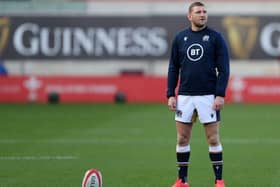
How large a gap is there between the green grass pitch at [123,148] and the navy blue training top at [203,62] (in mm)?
1402

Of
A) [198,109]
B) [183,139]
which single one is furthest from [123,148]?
[198,109]

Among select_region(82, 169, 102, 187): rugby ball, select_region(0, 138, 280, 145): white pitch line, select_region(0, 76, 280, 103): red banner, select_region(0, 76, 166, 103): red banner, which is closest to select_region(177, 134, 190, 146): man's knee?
select_region(82, 169, 102, 187): rugby ball

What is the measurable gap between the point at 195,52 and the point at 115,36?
29.4 m

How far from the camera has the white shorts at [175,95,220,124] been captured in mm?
10273

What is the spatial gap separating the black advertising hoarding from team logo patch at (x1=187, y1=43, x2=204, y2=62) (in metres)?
28.7

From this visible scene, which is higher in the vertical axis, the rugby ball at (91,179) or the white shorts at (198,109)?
the white shorts at (198,109)

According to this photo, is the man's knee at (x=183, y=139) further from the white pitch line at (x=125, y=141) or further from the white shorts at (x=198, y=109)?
the white pitch line at (x=125, y=141)

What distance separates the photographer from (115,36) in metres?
39.5

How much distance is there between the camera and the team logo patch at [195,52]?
1027 cm

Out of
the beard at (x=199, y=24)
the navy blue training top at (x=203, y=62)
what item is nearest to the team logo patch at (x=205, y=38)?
the navy blue training top at (x=203, y=62)

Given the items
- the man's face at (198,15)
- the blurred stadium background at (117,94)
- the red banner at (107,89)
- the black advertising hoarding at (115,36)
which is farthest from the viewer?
the black advertising hoarding at (115,36)

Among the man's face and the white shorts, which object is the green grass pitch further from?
the man's face

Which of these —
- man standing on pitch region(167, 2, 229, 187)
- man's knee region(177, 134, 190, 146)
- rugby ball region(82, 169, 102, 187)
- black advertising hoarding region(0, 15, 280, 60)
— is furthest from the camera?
black advertising hoarding region(0, 15, 280, 60)

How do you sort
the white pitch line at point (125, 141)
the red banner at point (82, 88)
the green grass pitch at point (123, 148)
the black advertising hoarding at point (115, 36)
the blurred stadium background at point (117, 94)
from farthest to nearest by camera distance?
the black advertising hoarding at point (115, 36), the red banner at point (82, 88), the white pitch line at point (125, 141), the blurred stadium background at point (117, 94), the green grass pitch at point (123, 148)
